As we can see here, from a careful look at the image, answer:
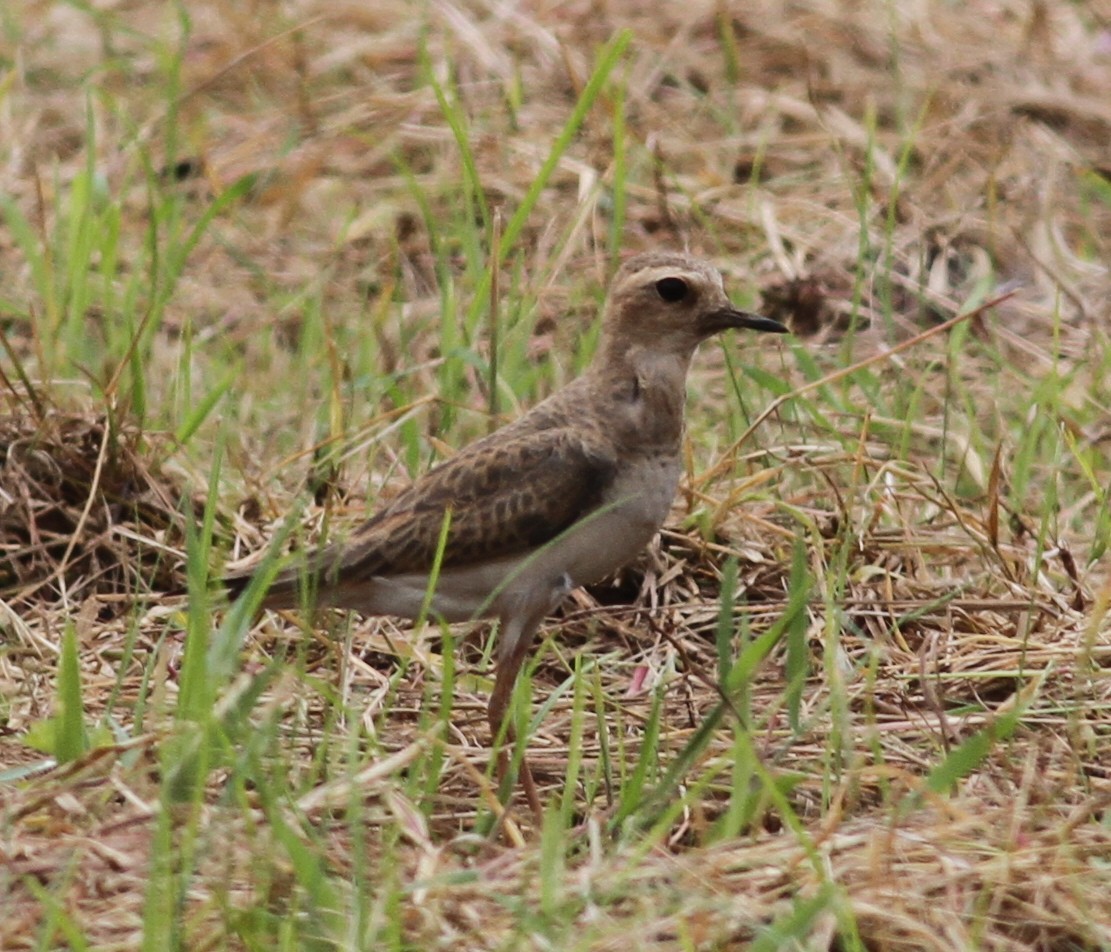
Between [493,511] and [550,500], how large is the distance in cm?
15

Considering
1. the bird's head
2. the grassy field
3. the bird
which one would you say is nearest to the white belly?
the bird

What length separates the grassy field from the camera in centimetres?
408

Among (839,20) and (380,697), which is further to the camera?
(839,20)

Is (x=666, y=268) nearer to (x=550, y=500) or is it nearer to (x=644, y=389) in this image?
(x=644, y=389)

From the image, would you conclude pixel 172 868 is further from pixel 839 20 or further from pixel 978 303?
pixel 839 20

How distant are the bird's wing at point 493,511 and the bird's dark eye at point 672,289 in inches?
17.6

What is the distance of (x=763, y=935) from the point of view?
12.3 ft

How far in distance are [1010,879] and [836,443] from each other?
272cm

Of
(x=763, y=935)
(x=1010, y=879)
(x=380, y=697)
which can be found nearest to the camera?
(x=763, y=935)

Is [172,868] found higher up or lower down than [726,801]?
higher up

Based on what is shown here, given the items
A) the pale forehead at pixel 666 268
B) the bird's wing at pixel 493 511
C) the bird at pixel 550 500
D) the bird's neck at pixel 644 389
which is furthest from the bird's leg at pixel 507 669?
the pale forehead at pixel 666 268

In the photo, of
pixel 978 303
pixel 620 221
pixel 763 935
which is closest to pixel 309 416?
pixel 620 221

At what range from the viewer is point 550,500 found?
5316mm

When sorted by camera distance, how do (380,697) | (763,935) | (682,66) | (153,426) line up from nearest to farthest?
1. (763,935)
2. (380,697)
3. (153,426)
4. (682,66)
